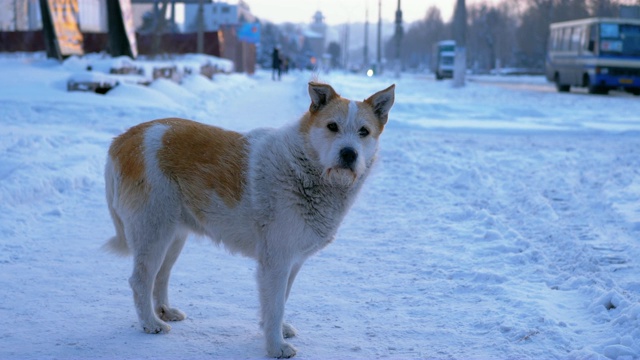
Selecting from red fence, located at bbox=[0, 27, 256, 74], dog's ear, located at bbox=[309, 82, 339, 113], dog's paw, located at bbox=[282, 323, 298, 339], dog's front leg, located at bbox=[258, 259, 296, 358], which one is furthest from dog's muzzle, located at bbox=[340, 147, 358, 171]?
red fence, located at bbox=[0, 27, 256, 74]

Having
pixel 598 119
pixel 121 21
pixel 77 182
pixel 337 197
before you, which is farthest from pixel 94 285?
pixel 121 21

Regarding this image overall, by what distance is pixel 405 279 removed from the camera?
16.9ft

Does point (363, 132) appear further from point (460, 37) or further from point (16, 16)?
point (16, 16)

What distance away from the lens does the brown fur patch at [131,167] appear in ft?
13.0

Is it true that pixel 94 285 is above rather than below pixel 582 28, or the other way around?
below

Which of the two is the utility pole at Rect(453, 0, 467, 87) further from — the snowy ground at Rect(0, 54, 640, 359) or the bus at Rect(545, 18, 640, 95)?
the snowy ground at Rect(0, 54, 640, 359)

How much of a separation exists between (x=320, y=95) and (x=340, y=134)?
29 centimetres

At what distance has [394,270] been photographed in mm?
5410

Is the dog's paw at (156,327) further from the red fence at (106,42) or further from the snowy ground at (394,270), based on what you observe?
the red fence at (106,42)

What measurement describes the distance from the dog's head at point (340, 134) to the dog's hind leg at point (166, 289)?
1102 mm

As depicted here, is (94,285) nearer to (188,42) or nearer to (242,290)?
(242,290)

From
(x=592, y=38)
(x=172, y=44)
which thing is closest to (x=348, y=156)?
(x=592, y=38)

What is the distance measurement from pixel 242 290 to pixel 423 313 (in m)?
1.35

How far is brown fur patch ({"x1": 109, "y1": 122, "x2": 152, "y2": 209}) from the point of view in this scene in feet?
13.0
